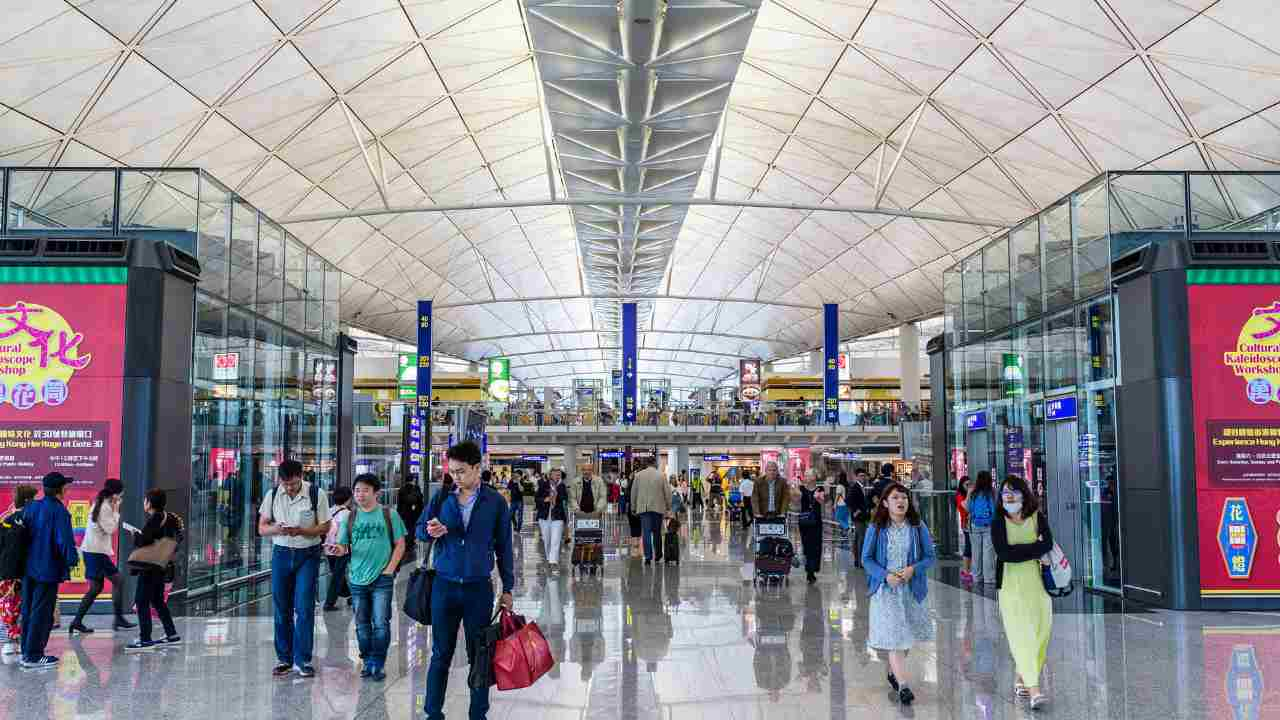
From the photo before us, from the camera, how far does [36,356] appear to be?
1152 centimetres

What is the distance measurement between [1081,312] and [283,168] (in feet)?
72.5

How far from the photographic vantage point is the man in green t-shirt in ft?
25.8

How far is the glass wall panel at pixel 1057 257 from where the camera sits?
47.2 ft

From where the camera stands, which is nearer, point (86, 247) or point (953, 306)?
point (86, 247)

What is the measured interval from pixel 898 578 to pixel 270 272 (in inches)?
451

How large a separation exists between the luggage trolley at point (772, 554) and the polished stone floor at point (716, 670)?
1.42m

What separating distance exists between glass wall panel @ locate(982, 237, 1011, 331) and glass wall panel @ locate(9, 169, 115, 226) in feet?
41.9

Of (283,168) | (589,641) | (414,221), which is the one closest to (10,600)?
(589,641)

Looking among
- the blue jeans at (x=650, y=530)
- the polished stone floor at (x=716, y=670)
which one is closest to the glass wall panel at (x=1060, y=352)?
the polished stone floor at (x=716, y=670)

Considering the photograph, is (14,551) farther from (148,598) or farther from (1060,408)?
(1060,408)

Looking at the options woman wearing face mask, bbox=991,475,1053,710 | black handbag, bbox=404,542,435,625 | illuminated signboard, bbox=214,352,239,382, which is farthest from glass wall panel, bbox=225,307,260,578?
woman wearing face mask, bbox=991,475,1053,710

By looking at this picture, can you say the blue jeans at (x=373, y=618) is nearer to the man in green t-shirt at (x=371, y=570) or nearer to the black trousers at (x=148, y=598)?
the man in green t-shirt at (x=371, y=570)

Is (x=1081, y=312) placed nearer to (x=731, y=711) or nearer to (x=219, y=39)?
Result: (x=731, y=711)

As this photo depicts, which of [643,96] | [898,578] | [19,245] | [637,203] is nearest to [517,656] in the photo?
[898,578]
